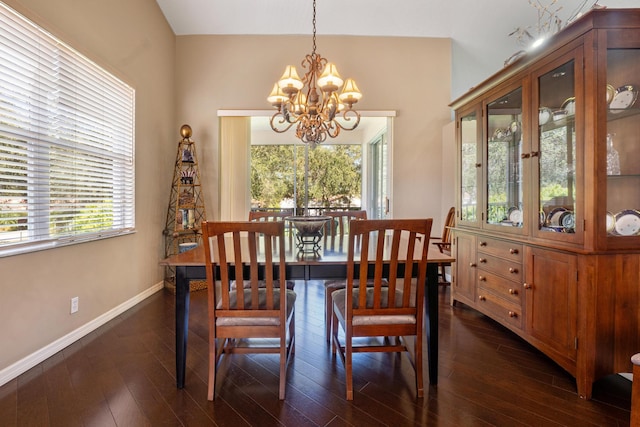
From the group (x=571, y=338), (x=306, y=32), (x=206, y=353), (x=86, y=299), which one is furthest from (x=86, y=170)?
(x=571, y=338)

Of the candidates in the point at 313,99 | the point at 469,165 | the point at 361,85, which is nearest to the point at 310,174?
the point at 361,85

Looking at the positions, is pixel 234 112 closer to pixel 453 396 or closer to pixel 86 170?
pixel 86 170

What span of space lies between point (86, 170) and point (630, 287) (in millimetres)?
3835

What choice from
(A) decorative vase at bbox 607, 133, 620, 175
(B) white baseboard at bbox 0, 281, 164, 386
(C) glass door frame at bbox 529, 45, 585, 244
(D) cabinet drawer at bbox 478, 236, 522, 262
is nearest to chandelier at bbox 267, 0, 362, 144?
(C) glass door frame at bbox 529, 45, 585, 244

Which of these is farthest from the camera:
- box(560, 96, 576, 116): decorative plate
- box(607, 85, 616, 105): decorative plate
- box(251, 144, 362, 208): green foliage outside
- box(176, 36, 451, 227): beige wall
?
box(251, 144, 362, 208): green foliage outside

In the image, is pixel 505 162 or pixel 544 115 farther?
pixel 505 162

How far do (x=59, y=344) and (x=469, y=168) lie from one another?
3677 millimetres

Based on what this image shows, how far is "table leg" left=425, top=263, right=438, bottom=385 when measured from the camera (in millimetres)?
1670

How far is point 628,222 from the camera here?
1651 millimetres

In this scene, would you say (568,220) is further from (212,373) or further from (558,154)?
(212,373)

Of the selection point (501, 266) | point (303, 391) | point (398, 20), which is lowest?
point (303, 391)

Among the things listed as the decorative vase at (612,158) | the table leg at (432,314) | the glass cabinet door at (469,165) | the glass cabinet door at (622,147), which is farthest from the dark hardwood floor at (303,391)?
the decorative vase at (612,158)

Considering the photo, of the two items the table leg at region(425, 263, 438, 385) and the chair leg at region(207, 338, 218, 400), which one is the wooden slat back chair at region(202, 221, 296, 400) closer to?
the chair leg at region(207, 338, 218, 400)

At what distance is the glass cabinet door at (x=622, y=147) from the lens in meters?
1.63
